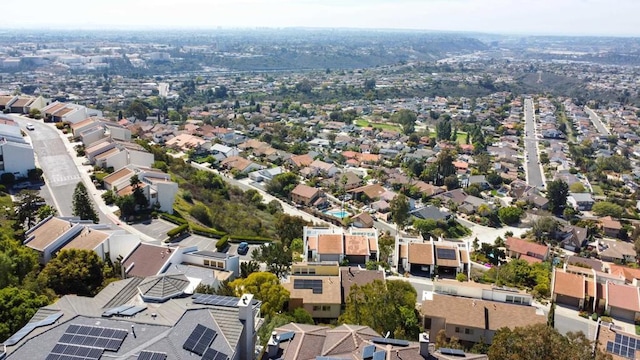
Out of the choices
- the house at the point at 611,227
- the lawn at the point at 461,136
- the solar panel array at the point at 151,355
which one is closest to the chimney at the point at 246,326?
the solar panel array at the point at 151,355

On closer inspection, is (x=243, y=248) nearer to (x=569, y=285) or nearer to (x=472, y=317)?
(x=472, y=317)

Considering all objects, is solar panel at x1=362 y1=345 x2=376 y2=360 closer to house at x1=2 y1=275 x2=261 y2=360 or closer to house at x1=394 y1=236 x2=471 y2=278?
house at x1=2 y1=275 x2=261 y2=360

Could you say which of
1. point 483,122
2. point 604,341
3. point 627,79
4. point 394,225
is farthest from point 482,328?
point 627,79

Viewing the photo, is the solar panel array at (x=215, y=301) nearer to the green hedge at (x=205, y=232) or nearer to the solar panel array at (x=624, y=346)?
the solar panel array at (x=624, y=346)

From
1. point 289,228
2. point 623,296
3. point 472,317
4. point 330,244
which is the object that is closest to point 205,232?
point 289,228

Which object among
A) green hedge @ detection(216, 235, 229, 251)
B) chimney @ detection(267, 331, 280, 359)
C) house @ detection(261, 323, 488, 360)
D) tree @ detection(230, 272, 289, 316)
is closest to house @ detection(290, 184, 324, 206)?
green hedge @ detection(216, 235, 229, 251)

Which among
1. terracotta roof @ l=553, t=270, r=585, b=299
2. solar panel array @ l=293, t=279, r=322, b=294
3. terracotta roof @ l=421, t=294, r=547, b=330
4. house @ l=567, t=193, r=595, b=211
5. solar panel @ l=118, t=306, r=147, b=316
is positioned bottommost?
house @ l=567, t=193, r=595, b=211

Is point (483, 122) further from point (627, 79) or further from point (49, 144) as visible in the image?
point (627, 79)
